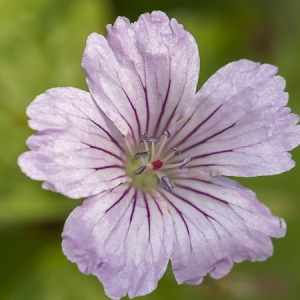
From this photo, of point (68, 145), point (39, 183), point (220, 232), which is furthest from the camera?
point (39, 183)

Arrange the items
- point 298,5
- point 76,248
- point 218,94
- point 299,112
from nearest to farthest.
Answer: point 76,248 < point 218,94 < point 299,112 < point 298,5

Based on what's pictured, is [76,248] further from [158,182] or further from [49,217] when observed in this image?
[49,217]

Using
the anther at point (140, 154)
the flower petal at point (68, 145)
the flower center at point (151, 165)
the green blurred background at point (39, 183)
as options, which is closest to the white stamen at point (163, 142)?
the flower center at point (151, 165)

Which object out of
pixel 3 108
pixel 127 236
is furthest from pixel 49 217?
pixel 127 236

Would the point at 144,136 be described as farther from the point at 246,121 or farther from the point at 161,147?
the point at 246,121

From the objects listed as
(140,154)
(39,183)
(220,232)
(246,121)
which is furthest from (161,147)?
(39,183)

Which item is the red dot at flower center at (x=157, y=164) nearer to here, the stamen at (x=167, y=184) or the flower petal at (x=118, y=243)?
the stamen at (x=167, y=184)

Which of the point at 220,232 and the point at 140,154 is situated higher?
the point at 140,154
